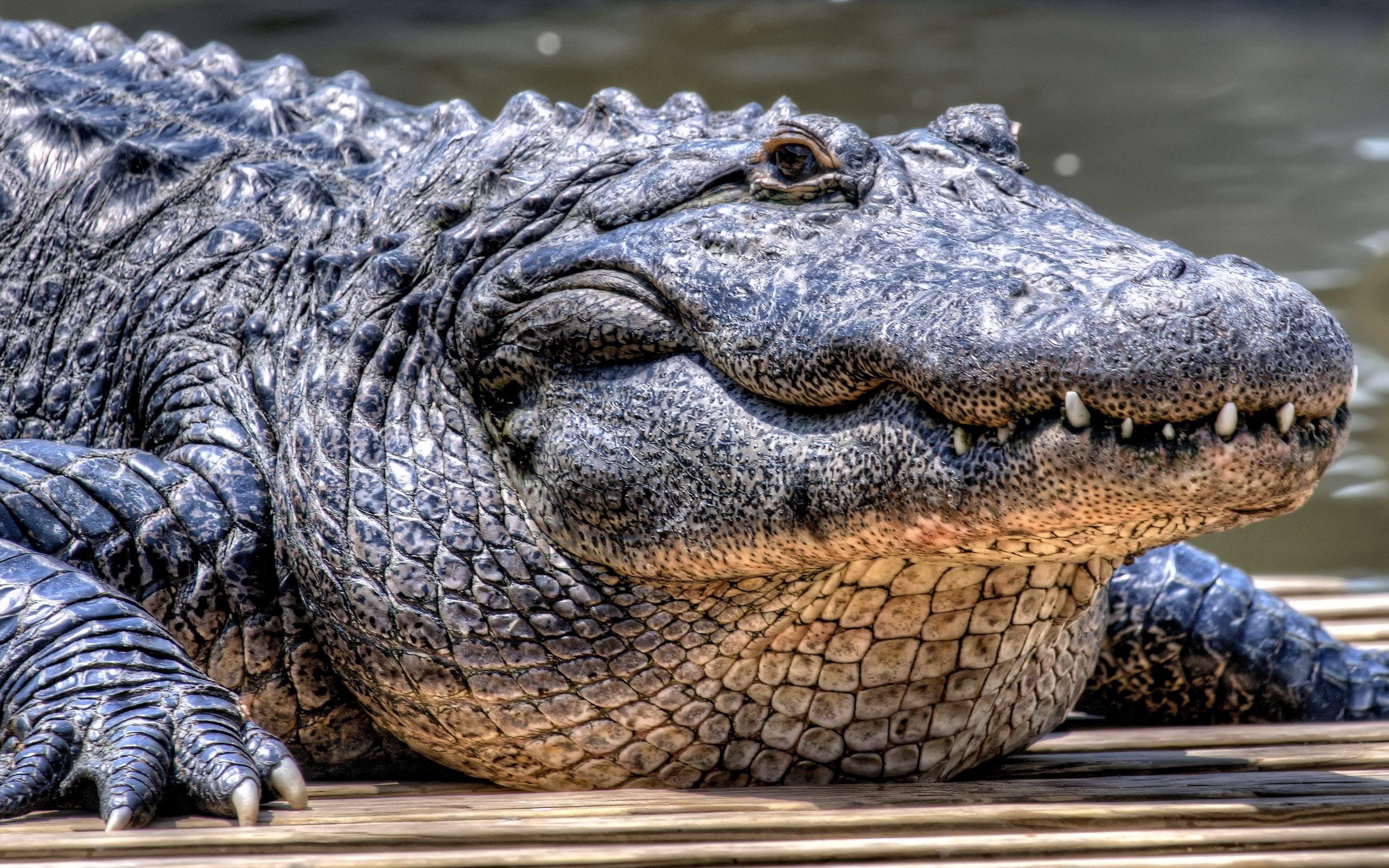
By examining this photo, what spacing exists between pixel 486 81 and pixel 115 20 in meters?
2.59

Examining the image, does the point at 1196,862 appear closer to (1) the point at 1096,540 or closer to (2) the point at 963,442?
(1) the point at 1096,540

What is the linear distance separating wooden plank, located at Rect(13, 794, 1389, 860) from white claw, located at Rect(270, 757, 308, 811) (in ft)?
0.39

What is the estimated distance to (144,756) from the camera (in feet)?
6.78

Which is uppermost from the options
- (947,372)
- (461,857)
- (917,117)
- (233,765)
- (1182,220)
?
(917,117)

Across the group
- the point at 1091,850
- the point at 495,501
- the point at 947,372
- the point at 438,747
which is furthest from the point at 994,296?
the point at 438,747

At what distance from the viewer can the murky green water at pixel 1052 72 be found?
24.6ft

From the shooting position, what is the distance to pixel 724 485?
6.97 ft

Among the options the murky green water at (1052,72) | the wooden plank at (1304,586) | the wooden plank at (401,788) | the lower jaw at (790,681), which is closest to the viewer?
the lower jaw at (790,681)

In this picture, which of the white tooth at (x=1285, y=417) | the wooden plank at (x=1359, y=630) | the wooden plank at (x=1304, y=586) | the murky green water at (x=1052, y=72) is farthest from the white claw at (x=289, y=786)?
the murky green water at (x=1052, y=72)

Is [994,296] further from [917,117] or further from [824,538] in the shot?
[917,117]

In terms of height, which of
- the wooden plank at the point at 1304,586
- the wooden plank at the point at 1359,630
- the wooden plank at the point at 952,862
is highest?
the wooden plank at the point at 952,862

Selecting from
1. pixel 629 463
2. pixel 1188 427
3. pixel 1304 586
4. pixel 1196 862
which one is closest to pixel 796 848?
pixel 1196 862

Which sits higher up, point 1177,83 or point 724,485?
point 1177,83

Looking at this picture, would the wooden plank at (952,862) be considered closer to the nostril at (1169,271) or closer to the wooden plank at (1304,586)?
the nostril at (1169,271)
